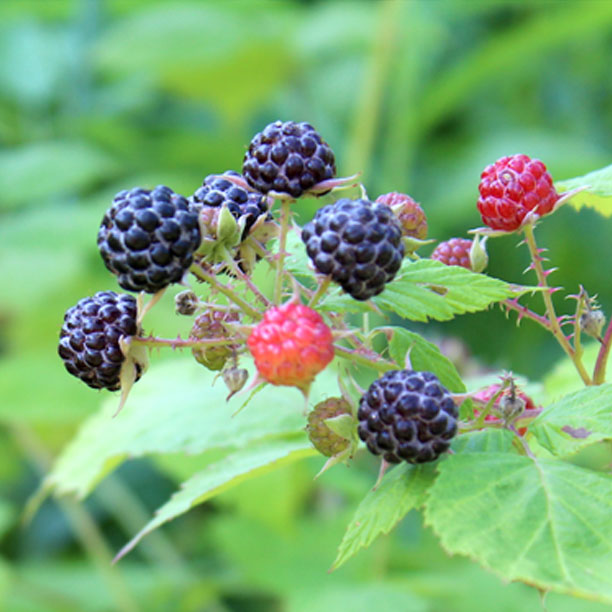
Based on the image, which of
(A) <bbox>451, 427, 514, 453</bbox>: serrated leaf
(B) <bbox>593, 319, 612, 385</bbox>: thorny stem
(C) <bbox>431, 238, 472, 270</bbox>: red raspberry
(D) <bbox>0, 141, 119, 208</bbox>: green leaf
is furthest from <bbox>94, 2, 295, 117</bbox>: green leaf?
(A) <bbox>451, 427, 514, 453</bbox>: serrated leaf

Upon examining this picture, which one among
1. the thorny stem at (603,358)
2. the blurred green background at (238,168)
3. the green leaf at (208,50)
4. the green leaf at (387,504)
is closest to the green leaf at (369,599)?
the blurred green background at (238,168)

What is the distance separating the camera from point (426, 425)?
1.37 meters

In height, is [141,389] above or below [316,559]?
above

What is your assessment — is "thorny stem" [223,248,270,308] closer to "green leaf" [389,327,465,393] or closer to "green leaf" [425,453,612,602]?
"green leaf" [389,327,465,393]

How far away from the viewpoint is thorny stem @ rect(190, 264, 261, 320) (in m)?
1.45

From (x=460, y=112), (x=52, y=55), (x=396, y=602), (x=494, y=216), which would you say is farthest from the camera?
(x=460, y=112)

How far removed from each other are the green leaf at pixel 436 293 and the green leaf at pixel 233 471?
1.14 ft

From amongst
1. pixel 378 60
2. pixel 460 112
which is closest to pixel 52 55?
pixel 378 60

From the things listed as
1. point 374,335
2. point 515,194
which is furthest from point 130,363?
point 515,194

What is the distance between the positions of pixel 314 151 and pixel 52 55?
4.95 m

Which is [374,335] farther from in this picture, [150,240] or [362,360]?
[150,240]

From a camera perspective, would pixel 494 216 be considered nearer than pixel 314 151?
No

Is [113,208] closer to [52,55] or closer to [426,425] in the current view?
[426,425]

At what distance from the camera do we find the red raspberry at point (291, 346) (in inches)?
51.9
